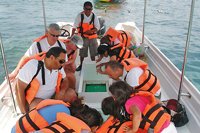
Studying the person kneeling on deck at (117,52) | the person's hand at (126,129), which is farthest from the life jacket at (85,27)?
the person's hand at (126,129)

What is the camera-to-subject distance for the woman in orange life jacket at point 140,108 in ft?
6.75

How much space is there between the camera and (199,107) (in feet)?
8.55

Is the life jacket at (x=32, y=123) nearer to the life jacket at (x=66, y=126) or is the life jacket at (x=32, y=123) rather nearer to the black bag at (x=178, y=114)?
the life jacket at (x=66, y=126)

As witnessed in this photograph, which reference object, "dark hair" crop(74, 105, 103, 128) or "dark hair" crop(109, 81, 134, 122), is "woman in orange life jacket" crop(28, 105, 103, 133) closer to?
"dark hair" crop(74, 105, 103, 128)

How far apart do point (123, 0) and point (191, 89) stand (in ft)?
62.0

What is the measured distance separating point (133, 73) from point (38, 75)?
970mm

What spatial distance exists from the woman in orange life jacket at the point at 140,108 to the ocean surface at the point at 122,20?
3515 mm

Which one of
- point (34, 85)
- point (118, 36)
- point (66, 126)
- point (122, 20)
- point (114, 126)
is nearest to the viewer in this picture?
point (66, 126)

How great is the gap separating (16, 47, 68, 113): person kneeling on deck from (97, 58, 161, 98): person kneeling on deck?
0.50 m

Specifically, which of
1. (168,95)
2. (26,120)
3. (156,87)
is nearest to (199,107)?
(156,87)

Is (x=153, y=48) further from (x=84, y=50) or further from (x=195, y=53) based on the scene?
(x=195, y=53)

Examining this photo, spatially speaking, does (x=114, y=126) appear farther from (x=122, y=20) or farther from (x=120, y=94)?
(x=122, y=20)

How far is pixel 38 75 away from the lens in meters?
2.56

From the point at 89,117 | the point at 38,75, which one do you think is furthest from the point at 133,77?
the point at 38,75
